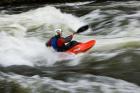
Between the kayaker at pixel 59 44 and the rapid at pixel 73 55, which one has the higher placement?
the kayaker at pixel 59 44

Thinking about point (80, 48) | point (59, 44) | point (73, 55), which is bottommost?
point (73, 55)

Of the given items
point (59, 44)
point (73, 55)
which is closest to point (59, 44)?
point (59, 44)

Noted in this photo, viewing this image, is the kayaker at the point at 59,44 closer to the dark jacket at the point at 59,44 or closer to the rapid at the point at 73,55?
the dark jacket at the point at 59,44

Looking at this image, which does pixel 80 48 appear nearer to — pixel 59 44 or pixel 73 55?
pixel 73 55

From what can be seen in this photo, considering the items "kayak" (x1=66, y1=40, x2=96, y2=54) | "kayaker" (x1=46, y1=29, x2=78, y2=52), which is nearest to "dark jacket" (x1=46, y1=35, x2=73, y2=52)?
"kayaker" (x1=46, y1=29, x2=78, y2=52)

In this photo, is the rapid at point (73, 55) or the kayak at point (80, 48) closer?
the rapid at point (73, 55)

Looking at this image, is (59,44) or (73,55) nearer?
(73,55)

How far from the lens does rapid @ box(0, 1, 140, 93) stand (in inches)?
376

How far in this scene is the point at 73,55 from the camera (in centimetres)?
1255

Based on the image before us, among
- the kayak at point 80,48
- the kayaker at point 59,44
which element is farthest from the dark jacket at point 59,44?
the kayak at point 80,48

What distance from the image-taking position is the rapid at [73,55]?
31.3 feet

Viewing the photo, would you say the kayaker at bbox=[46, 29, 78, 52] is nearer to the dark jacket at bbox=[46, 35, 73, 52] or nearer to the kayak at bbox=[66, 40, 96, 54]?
the dark jacket at bbox=[46, 35, 73, 52]

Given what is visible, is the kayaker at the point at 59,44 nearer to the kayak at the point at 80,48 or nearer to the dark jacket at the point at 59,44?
the dark jacket at the point at 59,44

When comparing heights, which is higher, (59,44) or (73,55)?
(59,44)
